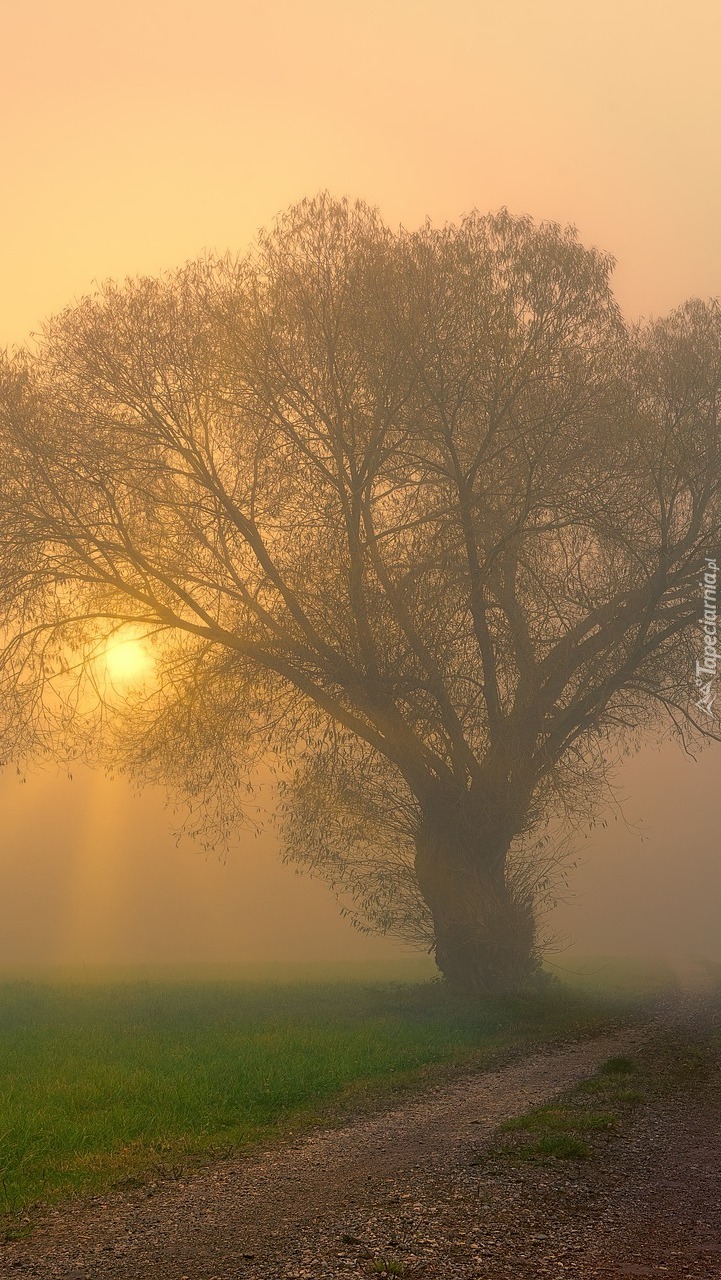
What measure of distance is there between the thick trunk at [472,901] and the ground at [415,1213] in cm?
1152

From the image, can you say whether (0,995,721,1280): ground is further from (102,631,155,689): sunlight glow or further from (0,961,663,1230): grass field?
(102,631,155,689): sunlight glow

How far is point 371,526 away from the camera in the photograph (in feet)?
70.5

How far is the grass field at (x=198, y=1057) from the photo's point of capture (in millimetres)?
9469

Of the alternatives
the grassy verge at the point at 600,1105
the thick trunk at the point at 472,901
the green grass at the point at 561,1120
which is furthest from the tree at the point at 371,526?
the green grass at the point at 561,1120

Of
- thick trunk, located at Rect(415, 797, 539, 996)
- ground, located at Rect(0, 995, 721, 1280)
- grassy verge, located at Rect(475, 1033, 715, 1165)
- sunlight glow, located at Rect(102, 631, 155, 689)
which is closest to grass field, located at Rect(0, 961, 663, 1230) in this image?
ground, located at Rect(0, 995, 721, 1280)

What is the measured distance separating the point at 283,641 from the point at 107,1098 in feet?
36.8

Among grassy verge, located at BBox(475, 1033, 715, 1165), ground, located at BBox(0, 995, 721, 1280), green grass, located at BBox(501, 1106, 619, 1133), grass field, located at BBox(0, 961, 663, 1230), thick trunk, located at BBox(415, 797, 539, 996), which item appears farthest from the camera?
thick trunk, located at BBox(415, 797, 539, 996)

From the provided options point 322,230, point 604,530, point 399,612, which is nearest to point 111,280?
point 322,230

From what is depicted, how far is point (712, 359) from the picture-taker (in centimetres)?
2361

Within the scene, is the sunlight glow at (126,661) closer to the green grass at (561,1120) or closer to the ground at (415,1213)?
the ground at (415,1213)

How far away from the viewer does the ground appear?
6.51 m

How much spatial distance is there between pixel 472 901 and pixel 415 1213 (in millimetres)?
15341

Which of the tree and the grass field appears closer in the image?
the grass field

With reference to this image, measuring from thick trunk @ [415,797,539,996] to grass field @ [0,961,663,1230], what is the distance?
3.67 ft
